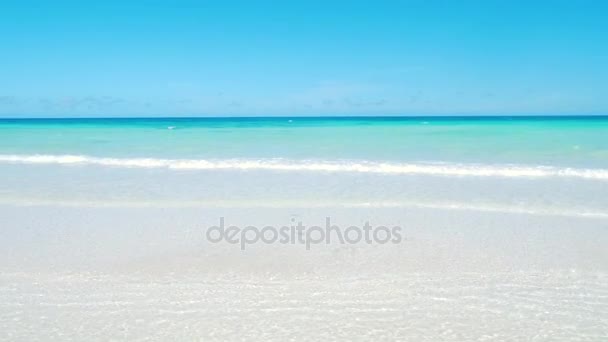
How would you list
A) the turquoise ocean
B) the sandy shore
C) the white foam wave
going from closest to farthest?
1. the sandy shore
2. the turquoise ocean
3. the white foam wave

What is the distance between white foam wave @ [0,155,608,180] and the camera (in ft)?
33.6

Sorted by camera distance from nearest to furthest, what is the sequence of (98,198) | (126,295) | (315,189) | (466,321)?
(466,321), (126,295), (98,198), (315,189)

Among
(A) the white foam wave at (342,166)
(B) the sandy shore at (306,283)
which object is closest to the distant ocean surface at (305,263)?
(B) the sandy shore at (306,283)

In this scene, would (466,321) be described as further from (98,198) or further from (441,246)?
(98,198)

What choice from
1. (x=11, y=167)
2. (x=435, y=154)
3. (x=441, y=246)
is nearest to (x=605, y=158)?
(x=435, y=154)

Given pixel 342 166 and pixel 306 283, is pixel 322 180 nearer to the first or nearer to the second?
pixel 342 166

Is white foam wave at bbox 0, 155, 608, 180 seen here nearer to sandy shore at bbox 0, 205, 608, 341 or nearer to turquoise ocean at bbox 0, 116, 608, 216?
turquoise ocean at bbox 0, 116, 608, 216

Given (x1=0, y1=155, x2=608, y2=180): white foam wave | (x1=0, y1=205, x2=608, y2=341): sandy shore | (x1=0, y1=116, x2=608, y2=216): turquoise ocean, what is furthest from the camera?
(x1=0, y1=155, x2=608, y2=180): white foam wave

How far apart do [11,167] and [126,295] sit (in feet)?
34.8

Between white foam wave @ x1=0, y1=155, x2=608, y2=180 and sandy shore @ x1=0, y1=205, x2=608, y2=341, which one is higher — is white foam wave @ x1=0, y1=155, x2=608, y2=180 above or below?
above

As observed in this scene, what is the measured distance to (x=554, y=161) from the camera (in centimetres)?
1232

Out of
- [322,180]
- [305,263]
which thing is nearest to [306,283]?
[305,263]

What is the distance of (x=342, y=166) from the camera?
37.6ft

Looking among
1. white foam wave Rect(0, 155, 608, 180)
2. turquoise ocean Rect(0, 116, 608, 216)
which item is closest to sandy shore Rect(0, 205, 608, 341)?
turquoise ocean Rect(0, 116, 608, 216)
